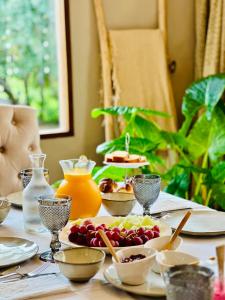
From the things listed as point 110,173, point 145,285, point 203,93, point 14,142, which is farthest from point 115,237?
point 203,93

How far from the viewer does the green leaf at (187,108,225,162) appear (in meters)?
3.40

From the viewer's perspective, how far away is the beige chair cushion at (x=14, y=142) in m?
2.50

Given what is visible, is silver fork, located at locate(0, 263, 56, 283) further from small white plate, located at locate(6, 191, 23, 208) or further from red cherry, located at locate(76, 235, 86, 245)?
small white plate, located at locate(6, 191, 23, 208)

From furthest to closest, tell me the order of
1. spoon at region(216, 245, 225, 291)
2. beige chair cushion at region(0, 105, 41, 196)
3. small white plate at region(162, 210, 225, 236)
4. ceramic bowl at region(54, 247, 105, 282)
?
beige chair cushion at region(0, 105, 41, 196)
small white plate at region(162, 210, 225, 236)
ceramic bowl at region(54, 247, 105, 282)
spoon at region(216, 245, 225, 291)

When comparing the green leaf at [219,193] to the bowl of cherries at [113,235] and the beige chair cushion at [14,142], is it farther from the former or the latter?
the bowl of cherries at [113,235]

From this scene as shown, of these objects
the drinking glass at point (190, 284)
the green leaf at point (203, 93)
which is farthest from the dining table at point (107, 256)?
the green leaf at point (203, 93)

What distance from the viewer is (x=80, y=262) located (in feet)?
4.55

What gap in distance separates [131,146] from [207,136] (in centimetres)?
47

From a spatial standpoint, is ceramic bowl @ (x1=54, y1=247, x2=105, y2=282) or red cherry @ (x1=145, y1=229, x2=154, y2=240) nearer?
ceramic bowl @ (x1=54, y1=247, x2=105, y2=282)

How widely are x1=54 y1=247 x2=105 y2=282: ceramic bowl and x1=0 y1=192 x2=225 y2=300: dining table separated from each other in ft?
0.08

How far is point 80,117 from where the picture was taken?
3.60m

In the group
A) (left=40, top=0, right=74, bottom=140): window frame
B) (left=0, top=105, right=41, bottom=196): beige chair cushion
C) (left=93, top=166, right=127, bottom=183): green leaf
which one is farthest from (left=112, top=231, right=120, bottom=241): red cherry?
(left=40, top=0, right=74, bottom=140): window frame

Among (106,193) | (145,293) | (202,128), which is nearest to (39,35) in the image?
(202,128)

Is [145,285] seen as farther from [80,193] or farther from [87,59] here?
[87,59]
